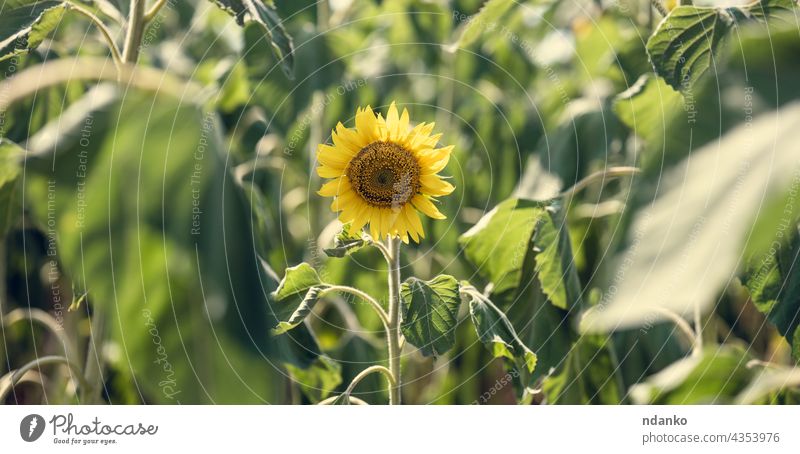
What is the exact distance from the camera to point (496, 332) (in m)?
0.50

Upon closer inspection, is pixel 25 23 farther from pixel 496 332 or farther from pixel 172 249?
pixel 496 332

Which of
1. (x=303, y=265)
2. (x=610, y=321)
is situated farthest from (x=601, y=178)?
(x=303, y=265)

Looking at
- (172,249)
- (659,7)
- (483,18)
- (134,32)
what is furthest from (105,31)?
(659,7)

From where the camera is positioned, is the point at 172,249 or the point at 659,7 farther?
the point at 659,7

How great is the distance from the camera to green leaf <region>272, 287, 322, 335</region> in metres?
0.48

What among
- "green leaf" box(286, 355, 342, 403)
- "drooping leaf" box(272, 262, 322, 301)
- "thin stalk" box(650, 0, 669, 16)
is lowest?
"green leaf" box(286, 355, 342, 403)

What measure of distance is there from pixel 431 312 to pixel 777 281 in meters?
0.24

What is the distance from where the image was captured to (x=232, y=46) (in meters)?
0.70

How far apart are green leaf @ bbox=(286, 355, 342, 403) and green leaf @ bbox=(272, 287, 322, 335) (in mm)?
48

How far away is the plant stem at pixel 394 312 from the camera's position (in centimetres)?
50

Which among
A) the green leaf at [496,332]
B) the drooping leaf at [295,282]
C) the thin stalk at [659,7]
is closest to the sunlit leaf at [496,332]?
the green leaf at [496,332]

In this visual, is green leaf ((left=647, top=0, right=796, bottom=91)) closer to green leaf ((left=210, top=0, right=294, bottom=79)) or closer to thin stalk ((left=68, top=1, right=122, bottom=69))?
green leaf ((left=210, top=0, right=294, bottom=79))

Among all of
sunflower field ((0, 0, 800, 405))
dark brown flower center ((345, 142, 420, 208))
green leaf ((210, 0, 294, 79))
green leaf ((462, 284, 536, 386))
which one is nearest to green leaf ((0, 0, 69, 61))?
sunflower field ((0, 0, 800, 405))

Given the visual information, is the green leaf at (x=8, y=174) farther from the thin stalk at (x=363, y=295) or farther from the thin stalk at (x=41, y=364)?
the thin stalk at (x=363, y=295)
